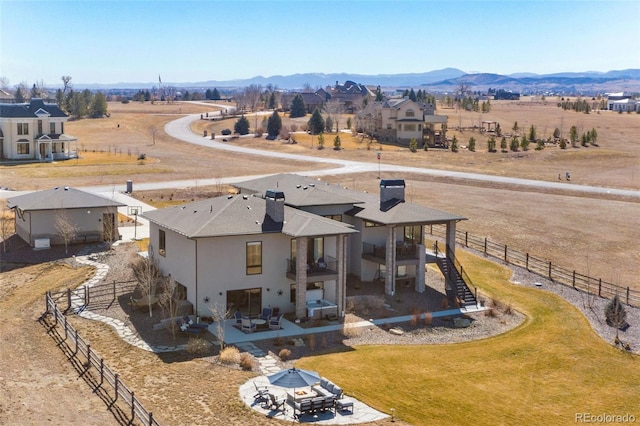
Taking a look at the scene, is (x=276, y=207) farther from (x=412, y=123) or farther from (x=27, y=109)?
(x=412, y=123)

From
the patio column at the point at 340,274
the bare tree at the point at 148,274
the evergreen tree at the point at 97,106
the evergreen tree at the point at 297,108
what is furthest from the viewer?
the evergreen tree at the point at 297,108

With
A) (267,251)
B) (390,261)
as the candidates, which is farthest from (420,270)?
(267,251)

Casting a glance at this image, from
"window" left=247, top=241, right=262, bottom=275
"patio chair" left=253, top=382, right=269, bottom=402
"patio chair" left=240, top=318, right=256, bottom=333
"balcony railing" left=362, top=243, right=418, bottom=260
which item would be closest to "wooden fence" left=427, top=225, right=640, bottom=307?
"balcony railing" left=362, top=243, right=418, bottom=260

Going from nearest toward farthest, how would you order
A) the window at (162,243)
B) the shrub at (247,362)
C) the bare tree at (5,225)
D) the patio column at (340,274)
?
the shrub at (247,362) → the patio column at (340,274) → the window at (162,243) → the bare tree at (5,225)

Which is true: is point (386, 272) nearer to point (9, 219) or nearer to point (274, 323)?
point (274, 323)

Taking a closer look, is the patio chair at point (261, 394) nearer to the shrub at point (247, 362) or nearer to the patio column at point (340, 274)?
the shrub at point (247, 362)

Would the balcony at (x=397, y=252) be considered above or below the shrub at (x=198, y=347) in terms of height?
above

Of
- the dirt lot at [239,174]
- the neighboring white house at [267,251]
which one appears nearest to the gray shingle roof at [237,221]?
the neighboring white house at [267,251]
